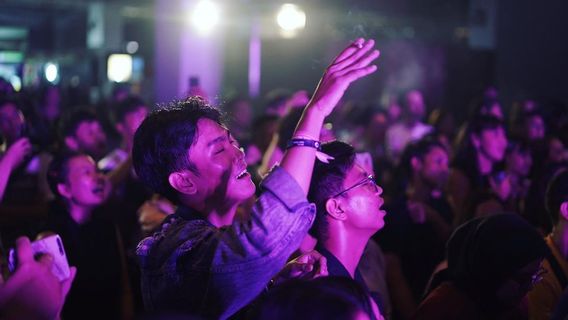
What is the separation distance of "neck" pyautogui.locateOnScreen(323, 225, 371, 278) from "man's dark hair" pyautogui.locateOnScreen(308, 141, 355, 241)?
0.04 meters

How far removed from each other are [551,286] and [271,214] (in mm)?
1864

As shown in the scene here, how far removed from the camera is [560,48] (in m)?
12.9

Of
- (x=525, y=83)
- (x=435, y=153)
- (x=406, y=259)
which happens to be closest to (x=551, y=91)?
(x=525, y=83)

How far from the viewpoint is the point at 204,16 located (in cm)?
996

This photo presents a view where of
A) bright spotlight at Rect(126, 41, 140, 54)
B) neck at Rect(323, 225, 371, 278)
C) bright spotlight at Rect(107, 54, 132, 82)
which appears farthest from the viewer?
bright spotlight at Rect(126, 41, 140, 54)

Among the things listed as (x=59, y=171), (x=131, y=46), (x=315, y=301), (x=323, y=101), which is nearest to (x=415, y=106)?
(x=59, y=171)

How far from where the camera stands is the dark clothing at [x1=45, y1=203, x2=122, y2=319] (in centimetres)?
393

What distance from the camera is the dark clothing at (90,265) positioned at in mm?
3932

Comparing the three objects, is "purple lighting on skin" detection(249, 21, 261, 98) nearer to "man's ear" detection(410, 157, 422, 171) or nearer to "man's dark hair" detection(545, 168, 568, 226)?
"man's ear" detection(410, 157, 422, 171)

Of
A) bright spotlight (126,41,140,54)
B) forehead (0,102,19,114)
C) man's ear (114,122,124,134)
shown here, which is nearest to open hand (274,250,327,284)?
forehead (0,102,19,114)

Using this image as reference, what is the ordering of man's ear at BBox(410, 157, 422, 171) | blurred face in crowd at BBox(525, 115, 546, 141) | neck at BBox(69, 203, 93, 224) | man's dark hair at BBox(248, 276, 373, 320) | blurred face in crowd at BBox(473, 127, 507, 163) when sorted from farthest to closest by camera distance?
blurred face in crowd at BBox(525, 115, 546, 141) < blurred face in crowd at BBox(473, 127, 507, 163) < man's ear at BBox(410, 157, 422, 171) < neck at BBox(69, 203, 93, 224) < man's dark hair at BBox(248, 276, 373, 320)

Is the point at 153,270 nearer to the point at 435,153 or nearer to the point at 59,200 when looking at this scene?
the point at 59,200

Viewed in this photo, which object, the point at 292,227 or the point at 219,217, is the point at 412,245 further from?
the point at 292,227

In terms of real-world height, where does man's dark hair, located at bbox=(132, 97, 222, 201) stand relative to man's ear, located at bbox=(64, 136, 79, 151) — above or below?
above
